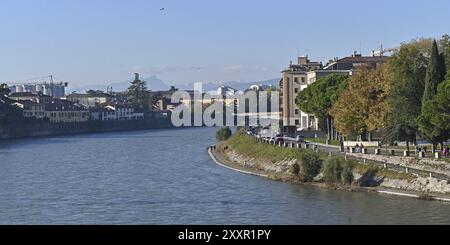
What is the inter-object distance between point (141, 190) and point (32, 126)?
147 feet

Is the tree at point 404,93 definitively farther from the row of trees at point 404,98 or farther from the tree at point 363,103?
the tree at point 363,103

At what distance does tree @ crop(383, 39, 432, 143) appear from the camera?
2191 cm

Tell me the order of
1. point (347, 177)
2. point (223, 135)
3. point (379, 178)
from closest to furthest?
point (379, 178), point (347, 177), point (223, 135)

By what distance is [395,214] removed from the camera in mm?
15312

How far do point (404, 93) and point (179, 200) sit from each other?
8509 mm

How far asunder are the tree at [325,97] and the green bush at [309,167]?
7322 millimetres

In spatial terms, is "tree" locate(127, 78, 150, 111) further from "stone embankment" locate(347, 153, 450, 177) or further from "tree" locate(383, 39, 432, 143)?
"stone embankment" locate(347, 153, 450, 177)

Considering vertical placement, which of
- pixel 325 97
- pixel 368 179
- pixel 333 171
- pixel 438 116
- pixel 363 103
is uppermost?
pixel 325 97

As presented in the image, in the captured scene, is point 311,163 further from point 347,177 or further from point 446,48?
point 446,48

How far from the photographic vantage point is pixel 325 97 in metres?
31.7

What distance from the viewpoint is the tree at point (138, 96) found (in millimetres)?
91512

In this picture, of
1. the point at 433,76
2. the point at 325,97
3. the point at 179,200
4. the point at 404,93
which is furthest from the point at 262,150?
the point at 179,200
